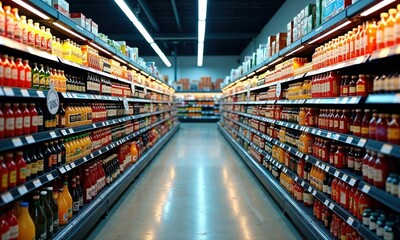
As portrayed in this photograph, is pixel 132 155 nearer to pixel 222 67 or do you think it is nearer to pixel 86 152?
pixel 86 152

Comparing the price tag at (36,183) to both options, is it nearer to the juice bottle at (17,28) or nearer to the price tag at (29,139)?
the price tag at (29,139)

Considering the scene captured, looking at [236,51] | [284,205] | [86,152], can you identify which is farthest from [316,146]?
[236,51]

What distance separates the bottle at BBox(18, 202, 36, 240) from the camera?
2.57 m

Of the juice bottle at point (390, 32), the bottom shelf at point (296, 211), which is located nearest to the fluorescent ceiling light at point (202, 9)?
the bottom shelf at point (296, 211)

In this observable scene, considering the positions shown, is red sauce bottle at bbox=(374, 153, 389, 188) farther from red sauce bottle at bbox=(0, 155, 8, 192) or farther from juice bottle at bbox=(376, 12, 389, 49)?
red sauce bottle at bbox=(0, 155, 8, 192)

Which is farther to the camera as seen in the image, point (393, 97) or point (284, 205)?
point (284, 205)

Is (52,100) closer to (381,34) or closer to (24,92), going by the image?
(24,92)

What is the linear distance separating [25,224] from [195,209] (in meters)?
2.47

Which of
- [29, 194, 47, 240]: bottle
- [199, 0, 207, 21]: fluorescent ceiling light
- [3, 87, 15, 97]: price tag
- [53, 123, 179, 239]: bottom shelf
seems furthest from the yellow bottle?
[199, 0, 207, 21]: fluorescent ceiling light

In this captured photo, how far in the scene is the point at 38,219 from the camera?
2.78 metres

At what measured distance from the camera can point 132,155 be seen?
676 centimetres

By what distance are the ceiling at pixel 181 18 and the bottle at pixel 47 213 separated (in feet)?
31.4

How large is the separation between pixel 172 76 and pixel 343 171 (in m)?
22.5

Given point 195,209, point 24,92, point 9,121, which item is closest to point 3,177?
point 9,121
